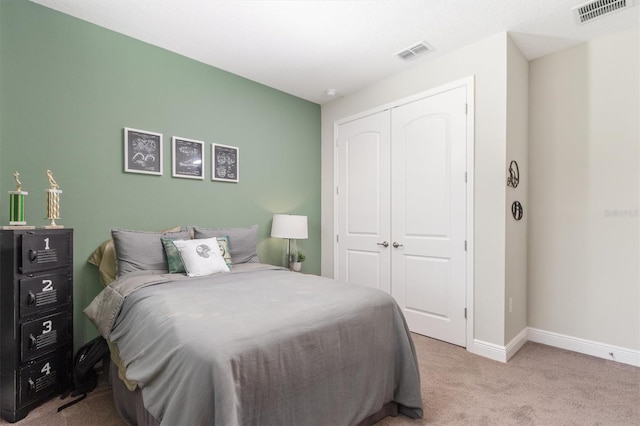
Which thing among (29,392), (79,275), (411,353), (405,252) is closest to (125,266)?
(79,275)

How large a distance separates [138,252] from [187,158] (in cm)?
104

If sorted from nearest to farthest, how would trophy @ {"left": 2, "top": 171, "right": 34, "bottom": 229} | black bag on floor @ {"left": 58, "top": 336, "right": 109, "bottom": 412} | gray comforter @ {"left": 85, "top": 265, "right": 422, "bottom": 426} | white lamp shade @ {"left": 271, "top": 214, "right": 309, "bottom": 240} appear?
gray comforter @ {"left": 85, "top": 265, "right": 422, "bottom": 426} < trophy @ {"left": 2, "top": 171, "right": 34, "bottom": 229} < black bag on floor @ {"left": 58, "top": 336, "right": 109, "bottom": 412} < white lamp shade @ {"left": 271, "top": 214, "right": 309, "bottom": 240}

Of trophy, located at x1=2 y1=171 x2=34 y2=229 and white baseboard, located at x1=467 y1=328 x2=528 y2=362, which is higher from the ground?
trophy, located at x1=2 y1=171 x2=34 y2=229

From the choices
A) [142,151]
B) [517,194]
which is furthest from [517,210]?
[142,151]

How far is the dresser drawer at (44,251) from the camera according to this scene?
1.83m

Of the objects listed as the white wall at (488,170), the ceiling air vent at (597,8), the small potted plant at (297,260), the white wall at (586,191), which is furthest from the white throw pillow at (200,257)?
the ceiling air vent at (597,8)

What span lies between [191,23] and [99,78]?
33.2 inches

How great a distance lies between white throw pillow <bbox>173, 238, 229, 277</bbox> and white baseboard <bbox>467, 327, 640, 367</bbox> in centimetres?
224

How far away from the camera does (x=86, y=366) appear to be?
205cm

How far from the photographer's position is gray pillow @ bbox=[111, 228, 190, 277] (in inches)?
89.8

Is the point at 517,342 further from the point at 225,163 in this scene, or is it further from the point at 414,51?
the point at 225,163

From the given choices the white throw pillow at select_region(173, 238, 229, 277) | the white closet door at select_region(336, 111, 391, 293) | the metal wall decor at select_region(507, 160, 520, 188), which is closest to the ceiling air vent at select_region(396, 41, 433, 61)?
the white closet door at select_region(336, 111, 391, 293)

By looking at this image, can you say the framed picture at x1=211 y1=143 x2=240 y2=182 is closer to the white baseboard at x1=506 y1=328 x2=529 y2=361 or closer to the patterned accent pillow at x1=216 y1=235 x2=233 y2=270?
the patterned accent pillow at x1=216 y1=235 x2=233 y2=270

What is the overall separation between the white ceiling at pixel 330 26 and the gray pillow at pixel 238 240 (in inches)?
64.1
